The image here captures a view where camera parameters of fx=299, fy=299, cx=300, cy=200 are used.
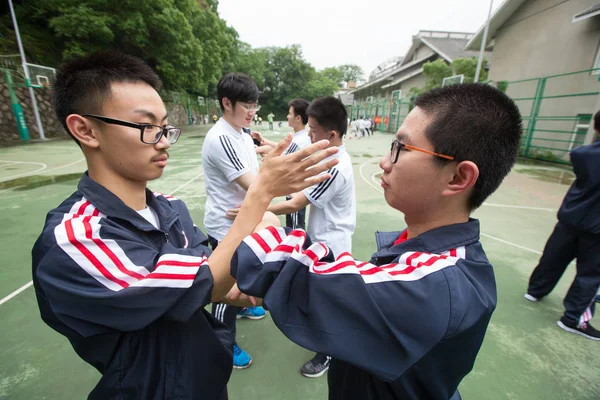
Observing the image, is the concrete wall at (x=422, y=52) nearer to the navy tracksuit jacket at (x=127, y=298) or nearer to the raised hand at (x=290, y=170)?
the raised hand at (x=290, y=170)

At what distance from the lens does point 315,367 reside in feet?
7.01

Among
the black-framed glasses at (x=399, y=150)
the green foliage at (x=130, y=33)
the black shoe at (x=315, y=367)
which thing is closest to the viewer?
the black-framed glasses at (x=399, y=150)

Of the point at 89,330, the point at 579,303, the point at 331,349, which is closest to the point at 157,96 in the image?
the point at 89,330

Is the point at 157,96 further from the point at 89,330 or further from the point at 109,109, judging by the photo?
the point at 89,330

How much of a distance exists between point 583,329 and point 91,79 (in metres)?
3.80

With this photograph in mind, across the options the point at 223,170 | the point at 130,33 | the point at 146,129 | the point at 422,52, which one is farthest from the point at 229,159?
the point at 422,52

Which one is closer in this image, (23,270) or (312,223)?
(312,223)

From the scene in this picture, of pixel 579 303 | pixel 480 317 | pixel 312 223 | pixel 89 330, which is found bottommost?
pixel 579 303

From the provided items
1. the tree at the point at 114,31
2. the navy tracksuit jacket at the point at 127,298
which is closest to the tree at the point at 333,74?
the tree at the point at 114,31

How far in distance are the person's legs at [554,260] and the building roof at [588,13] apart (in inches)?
447

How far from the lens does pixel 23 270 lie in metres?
3.34

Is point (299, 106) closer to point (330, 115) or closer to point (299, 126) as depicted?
point (299, 126)

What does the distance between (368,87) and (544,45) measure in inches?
1127

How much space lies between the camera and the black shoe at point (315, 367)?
6.95 feet
